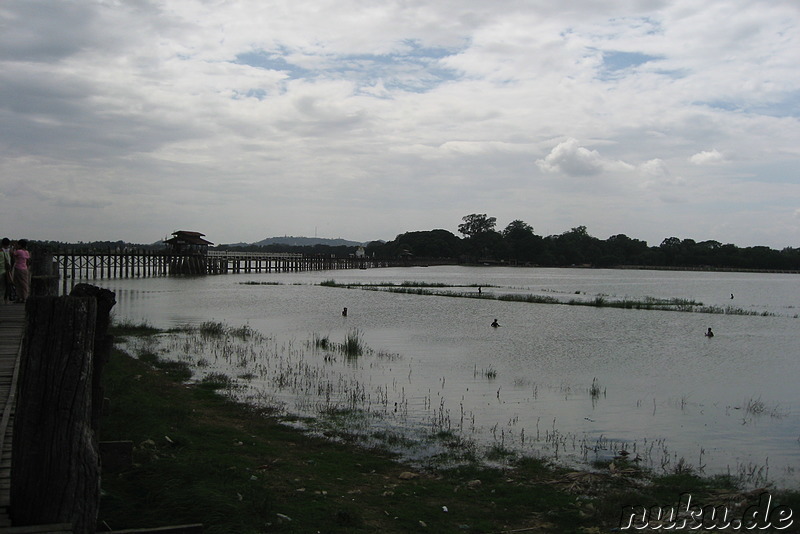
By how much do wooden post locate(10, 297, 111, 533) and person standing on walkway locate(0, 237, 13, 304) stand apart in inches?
604

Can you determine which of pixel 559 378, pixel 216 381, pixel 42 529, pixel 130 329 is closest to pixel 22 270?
pixel 216 381

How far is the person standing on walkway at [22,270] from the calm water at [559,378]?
4791 mm

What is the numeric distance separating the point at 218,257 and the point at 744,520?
97248mm

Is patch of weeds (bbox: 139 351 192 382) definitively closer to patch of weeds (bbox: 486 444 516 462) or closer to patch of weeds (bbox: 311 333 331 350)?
patch of weeds (bbox: 311 333 331 350)

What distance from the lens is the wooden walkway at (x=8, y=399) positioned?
4.27 m

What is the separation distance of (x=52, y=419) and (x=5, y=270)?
1641 cm

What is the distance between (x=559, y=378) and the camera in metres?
19.5

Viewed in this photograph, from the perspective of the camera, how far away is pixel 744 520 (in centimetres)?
819

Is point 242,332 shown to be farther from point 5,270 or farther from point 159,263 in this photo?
point 159,263

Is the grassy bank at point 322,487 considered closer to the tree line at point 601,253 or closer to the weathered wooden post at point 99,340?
the weathered wooden post at point 99,340

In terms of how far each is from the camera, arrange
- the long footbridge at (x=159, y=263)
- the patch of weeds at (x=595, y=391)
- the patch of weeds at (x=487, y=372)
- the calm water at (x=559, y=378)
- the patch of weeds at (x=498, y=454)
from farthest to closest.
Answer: the long footbridge at (x=159, y=263), the patch of weeds at (x=487, y=372), the patch of weeds at (x=595, y=391), the calm water at (x=559, y=378), the patch of weeds at (x=498, y=454)

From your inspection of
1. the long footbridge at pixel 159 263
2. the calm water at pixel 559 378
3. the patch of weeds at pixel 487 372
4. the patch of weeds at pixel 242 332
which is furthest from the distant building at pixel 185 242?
the patch of weeds at pixel 487 372

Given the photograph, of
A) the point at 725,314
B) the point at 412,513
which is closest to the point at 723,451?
the point at 412,513

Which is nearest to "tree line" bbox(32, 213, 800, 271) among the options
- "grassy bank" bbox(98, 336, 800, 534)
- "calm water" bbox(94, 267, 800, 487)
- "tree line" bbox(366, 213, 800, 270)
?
"tree line" bbox(366, 213, 800, 270)
